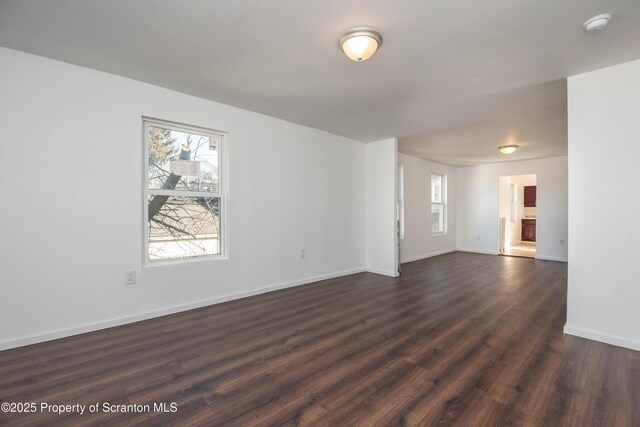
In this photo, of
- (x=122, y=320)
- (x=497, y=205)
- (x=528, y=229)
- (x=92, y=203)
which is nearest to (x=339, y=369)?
(x=122, y=320)

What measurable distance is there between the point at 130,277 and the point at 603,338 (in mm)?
4425

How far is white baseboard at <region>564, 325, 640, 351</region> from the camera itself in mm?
2363

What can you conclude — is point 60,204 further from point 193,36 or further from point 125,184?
point 193,36

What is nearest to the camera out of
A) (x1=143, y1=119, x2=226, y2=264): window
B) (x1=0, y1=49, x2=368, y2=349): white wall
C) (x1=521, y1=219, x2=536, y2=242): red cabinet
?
(x1=0, y1=49, x2=368, y2=349): white wall

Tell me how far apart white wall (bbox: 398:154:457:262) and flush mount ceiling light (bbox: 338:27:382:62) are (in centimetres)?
440

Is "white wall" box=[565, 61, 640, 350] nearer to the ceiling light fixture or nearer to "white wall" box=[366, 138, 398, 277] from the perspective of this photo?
"white wall" box=[366, 138, 398, 277]

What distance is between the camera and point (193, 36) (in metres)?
2.10

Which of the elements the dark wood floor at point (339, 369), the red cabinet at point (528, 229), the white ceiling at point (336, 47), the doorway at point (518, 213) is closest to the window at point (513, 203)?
the doorway at point (518, 213)

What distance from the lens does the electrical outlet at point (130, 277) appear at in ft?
9.23

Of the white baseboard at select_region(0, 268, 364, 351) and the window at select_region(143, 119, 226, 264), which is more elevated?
the window at select_region(143, 119, 226, 264)

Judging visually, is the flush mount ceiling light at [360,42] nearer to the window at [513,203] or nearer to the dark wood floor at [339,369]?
the dark wood floor at [339,369]

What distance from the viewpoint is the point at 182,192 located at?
3266 millimetres

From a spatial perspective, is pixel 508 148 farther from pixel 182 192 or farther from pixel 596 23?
pixel 182 192

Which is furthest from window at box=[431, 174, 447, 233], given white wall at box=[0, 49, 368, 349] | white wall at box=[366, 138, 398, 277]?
white wall at box=[0, 49, 368, 349]
